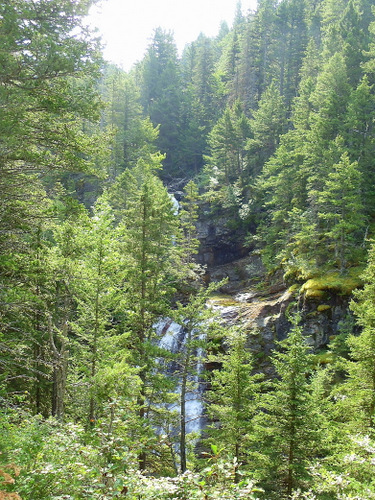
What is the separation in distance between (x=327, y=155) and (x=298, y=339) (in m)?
17.8

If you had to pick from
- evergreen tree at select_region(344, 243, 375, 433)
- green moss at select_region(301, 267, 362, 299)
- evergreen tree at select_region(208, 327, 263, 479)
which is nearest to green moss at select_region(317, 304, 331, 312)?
green moss at select_region(301, 267, 362, 299)

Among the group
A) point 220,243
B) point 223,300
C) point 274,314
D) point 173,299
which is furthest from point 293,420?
point 220,243

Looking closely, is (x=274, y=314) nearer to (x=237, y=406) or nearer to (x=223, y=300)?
(x=223, y=300)

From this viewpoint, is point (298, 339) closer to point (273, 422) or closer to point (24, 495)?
point (273, 422)

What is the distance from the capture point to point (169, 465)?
16172 millimetres

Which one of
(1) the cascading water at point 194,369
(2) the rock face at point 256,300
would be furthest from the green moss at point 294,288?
(1) the cascading water at point 194,369

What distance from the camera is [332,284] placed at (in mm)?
20922

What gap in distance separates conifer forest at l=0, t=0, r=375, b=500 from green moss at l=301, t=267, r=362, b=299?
0.14m

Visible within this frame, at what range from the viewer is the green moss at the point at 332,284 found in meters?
20.4

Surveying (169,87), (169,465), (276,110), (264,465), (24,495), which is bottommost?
(169,465)

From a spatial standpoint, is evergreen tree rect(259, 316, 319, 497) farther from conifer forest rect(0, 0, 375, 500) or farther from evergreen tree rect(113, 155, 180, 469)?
evergreen tree rect(113, 155, 180, 469)

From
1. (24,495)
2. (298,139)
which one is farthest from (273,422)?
(298,139)

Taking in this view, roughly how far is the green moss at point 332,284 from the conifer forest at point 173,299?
0.14 m

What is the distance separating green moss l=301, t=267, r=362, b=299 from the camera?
20.4 m
